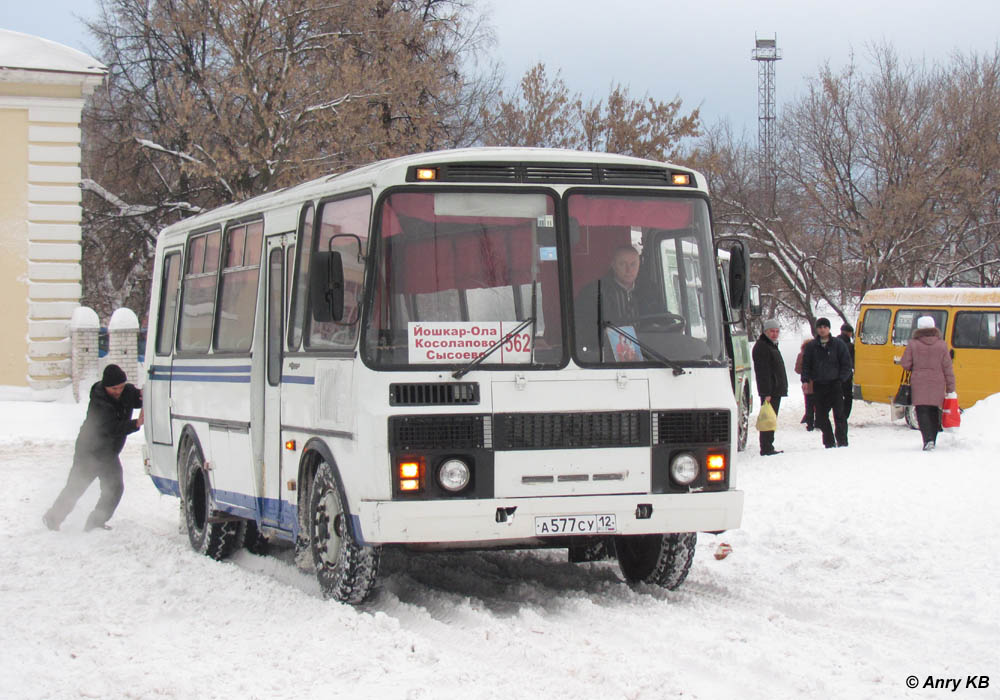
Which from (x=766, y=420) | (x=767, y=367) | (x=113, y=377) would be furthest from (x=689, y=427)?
(x=767, y=367)

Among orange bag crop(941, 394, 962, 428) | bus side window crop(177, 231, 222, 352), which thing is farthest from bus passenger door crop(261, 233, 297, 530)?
orange bag crop(941, 394, 962, 428)

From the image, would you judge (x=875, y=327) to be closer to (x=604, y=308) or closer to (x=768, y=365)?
(x=768, y=365)

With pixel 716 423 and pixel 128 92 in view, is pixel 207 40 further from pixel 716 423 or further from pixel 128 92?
pixel 716 423

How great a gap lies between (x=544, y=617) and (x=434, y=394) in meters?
1.43

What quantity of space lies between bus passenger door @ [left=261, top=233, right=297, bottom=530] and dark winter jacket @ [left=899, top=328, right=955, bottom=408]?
31.4ft

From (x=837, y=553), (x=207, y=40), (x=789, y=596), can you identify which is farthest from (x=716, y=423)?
(x=207, y=40)

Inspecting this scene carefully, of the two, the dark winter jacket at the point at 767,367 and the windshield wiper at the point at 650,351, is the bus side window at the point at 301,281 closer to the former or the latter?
the windshield wiper at the point at 650,351

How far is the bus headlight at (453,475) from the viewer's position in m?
7.73

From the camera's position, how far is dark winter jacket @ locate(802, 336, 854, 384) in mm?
18344

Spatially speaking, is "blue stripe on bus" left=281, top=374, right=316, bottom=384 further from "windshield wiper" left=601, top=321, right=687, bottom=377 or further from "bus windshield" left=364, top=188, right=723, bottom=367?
"windshield wiper" left=601, top=321, right=687, bottom=377

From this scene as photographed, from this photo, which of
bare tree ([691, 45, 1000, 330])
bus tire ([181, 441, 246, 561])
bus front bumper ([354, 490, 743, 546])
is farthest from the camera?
bare tree ([691, 45, 1000, 330])

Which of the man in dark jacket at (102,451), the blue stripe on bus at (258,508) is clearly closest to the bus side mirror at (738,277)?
the blue stripe on bus at (258,508)

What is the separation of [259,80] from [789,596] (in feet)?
80.5

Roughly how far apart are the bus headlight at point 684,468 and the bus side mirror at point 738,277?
111 cm
